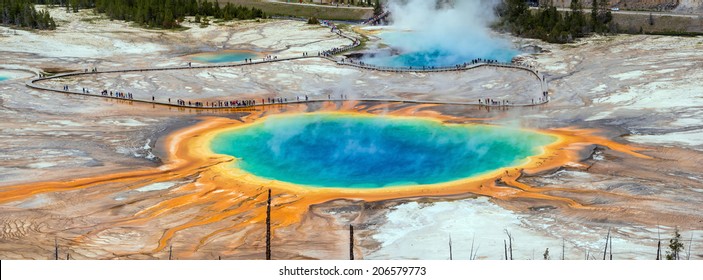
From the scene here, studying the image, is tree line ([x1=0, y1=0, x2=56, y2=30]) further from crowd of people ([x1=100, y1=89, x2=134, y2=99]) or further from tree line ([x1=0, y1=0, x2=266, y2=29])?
crowd of people ([x1=100, y1=89, x2=134, y2=99])

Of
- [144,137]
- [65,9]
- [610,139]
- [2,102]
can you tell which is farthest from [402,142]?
[65,9]

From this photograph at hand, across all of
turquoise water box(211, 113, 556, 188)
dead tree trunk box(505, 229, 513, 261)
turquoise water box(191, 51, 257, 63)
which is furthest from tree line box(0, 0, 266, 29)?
dead tree trunk box(505, 229, 513, 261)

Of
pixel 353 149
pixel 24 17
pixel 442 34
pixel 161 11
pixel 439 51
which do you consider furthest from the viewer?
pixel 161 11

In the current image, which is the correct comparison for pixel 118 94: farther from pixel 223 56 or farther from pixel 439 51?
pixel 439 51

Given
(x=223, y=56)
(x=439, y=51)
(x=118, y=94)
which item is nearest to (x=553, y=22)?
(x=439, y=51)

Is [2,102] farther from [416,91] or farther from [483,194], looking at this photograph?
[483,194]

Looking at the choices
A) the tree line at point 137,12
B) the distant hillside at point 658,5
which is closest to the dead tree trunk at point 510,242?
the distant hillside at point 658,5

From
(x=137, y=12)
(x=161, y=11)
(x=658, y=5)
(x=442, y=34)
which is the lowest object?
(x=442, y=34)
